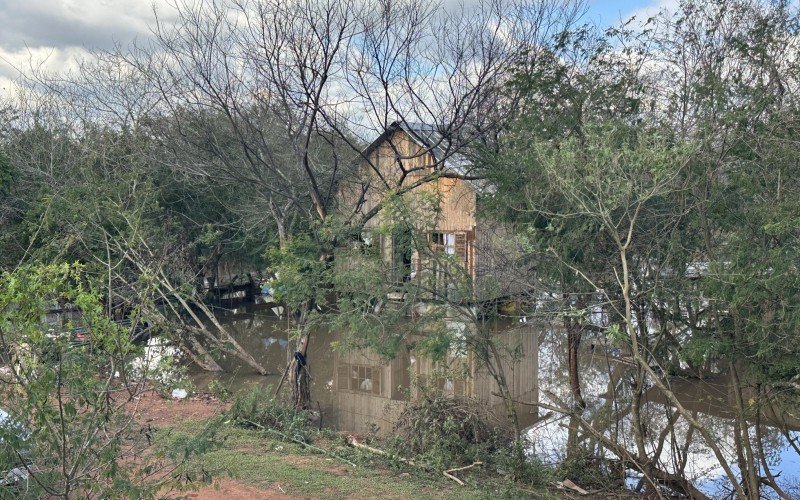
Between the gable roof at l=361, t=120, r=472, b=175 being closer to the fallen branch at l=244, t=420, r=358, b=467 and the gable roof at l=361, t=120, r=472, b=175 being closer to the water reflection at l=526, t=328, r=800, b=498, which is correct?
the water reflection at l=526, t=328, r=800, b=498

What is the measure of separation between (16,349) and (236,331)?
1691cm

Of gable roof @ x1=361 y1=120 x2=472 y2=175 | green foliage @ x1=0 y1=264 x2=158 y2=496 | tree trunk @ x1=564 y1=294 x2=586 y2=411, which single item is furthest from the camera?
gable roof @ x1=361 y1=120 x2=472 y2=175

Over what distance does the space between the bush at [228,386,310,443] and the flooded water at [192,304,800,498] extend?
1.15 metres

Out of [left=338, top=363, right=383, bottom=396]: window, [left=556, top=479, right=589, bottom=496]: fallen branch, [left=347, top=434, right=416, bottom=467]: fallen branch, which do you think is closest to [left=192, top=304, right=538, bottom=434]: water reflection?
[left=338, top=363, right=383, bottom=396]: window

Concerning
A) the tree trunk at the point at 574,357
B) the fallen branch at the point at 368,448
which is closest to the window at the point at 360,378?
the tree trunk at the point at 574,357

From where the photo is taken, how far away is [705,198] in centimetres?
768

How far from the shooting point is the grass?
7086 mm

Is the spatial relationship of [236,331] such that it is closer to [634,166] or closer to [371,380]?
[371,380]

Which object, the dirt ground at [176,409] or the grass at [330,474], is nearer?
the grass at [330,474]

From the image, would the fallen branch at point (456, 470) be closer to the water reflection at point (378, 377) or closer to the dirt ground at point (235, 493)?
the water reflection at point (378, 377)

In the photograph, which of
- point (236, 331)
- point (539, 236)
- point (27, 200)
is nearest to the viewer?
point (539, 236)

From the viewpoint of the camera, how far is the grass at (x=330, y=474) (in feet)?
23.2

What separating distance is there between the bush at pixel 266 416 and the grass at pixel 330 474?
54 centimetres

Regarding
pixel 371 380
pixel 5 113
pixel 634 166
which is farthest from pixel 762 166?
pixel 5 113
